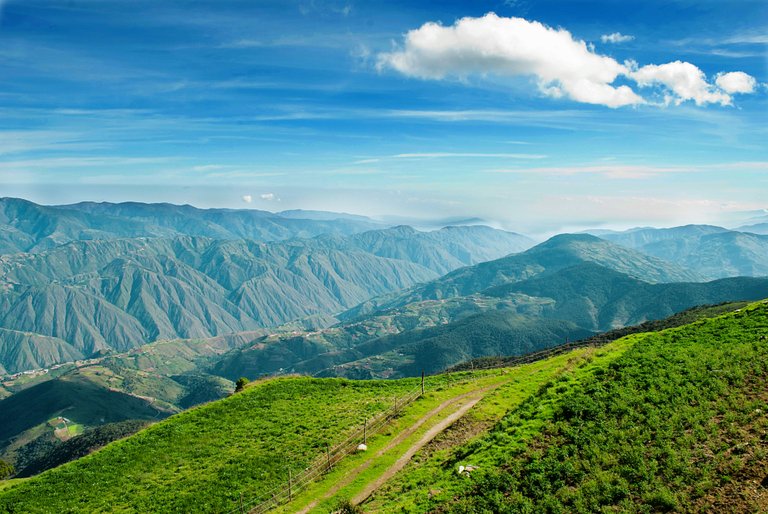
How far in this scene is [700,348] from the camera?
36125 mm

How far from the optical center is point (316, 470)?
126 feet

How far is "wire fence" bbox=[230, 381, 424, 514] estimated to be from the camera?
35.1 metres

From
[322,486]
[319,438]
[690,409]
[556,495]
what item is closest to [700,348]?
[690,409]

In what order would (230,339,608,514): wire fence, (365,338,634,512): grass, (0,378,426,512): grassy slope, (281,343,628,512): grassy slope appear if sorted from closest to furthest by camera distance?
(365,338,634,512): grass
(281,343,628,512): grassy slope
(230,339,608,514): wire fence
(0,378,426,512): grassy slope

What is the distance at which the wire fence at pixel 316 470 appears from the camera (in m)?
35.1

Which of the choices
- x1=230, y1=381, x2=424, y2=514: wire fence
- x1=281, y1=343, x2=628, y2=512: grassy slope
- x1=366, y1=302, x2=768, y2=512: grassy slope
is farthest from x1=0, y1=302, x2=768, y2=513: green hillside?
x1=230, y1=381, x2=424, y2=514: wire fence

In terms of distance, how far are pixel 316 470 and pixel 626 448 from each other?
82.3 feet

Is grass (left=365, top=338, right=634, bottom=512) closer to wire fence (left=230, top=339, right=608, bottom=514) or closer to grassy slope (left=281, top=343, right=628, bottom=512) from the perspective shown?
grassy slope (left=281, top=343, right=628, bottom=512)

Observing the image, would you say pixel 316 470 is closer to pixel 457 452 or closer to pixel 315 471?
pixel 315 471

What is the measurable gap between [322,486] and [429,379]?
34.5 meters

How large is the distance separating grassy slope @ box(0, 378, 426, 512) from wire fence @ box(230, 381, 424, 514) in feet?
3.69

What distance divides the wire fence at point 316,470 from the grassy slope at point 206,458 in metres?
1.13

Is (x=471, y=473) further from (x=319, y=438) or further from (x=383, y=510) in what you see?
(x=319, y=438)

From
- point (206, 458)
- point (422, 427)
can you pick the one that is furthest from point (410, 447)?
point (206, 458)
